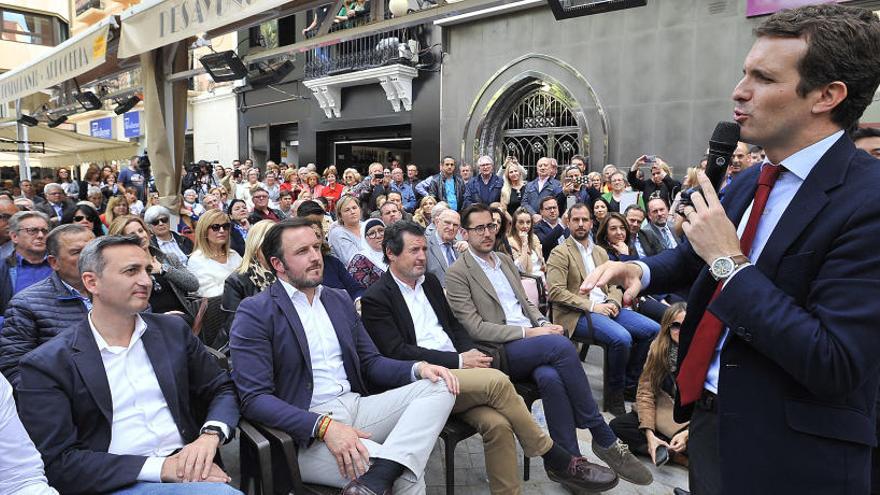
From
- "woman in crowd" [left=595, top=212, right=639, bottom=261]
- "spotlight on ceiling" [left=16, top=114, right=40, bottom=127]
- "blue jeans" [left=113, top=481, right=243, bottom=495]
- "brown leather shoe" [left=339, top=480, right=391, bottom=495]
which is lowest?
"brown leather shoe" [left=339, top=480, right=391, bottom=495]

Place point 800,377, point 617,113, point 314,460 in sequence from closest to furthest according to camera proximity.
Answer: point 800,377 → point 314,460 → point 617,113

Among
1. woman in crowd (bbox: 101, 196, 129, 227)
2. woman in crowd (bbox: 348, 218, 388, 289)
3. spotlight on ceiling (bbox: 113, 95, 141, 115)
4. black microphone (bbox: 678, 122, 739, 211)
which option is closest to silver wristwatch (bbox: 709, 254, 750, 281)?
black microphone (bbox: 678, 122, 739, 211)

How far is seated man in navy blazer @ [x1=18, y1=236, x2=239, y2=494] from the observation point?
1.91 m

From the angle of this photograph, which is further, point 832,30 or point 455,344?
point 455,344

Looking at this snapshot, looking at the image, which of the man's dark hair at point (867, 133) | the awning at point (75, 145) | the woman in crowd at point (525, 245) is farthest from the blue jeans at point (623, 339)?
the awning at point (75, 145)

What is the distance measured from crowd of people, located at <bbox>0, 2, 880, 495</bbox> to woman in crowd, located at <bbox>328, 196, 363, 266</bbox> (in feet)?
0.08

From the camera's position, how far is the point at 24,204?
20.0ft

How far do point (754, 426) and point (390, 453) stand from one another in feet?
5.14

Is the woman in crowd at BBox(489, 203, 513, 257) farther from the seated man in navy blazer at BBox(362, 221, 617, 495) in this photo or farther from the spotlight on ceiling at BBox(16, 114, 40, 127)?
the spotlight on ceiling at BBox(16, 114, 40, 127)

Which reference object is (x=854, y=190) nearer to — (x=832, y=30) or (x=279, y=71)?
(x=832, y=30)

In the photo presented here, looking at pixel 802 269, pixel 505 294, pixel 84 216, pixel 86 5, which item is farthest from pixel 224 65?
pixel 86 5

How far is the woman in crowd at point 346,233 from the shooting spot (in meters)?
5.25

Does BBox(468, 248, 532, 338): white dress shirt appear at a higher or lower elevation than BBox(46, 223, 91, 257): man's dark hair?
lower

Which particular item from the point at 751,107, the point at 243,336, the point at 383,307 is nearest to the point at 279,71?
the point at 383,307
